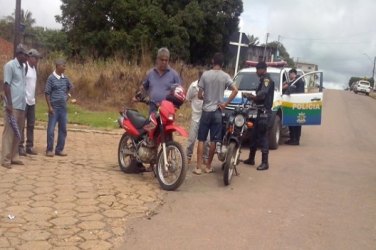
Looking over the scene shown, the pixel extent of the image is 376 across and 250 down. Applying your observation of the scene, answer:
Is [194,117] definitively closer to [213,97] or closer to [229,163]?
[213,97]

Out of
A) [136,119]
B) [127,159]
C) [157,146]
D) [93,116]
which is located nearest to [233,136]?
[157,146]

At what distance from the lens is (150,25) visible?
2738cm

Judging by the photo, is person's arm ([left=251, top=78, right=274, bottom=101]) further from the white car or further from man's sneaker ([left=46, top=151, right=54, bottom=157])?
the white car

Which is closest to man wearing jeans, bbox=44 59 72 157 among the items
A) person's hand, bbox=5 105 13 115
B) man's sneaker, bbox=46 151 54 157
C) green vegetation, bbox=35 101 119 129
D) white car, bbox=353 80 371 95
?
man's sneaker, bbox=46 151 54 157

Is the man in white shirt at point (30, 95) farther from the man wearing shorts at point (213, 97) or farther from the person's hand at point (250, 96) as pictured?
the person's hand at point (250, 96)

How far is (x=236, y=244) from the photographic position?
4832mm

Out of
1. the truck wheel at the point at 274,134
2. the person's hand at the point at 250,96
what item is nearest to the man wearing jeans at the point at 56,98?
the person's hand at the point at 250,96

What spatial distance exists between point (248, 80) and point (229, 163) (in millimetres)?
5442

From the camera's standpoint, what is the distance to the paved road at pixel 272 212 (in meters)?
4.97

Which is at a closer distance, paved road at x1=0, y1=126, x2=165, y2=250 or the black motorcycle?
paved road at x1=0, y1=126, x2=165, y2=250

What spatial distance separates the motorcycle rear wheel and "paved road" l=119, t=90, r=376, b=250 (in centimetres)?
91

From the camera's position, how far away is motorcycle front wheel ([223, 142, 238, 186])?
287 inches

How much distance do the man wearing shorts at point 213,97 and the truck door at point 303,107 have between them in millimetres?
4839

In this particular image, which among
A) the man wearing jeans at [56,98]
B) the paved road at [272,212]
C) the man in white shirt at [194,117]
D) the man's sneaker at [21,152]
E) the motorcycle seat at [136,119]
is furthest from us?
the man in white shirt at [194,117]
